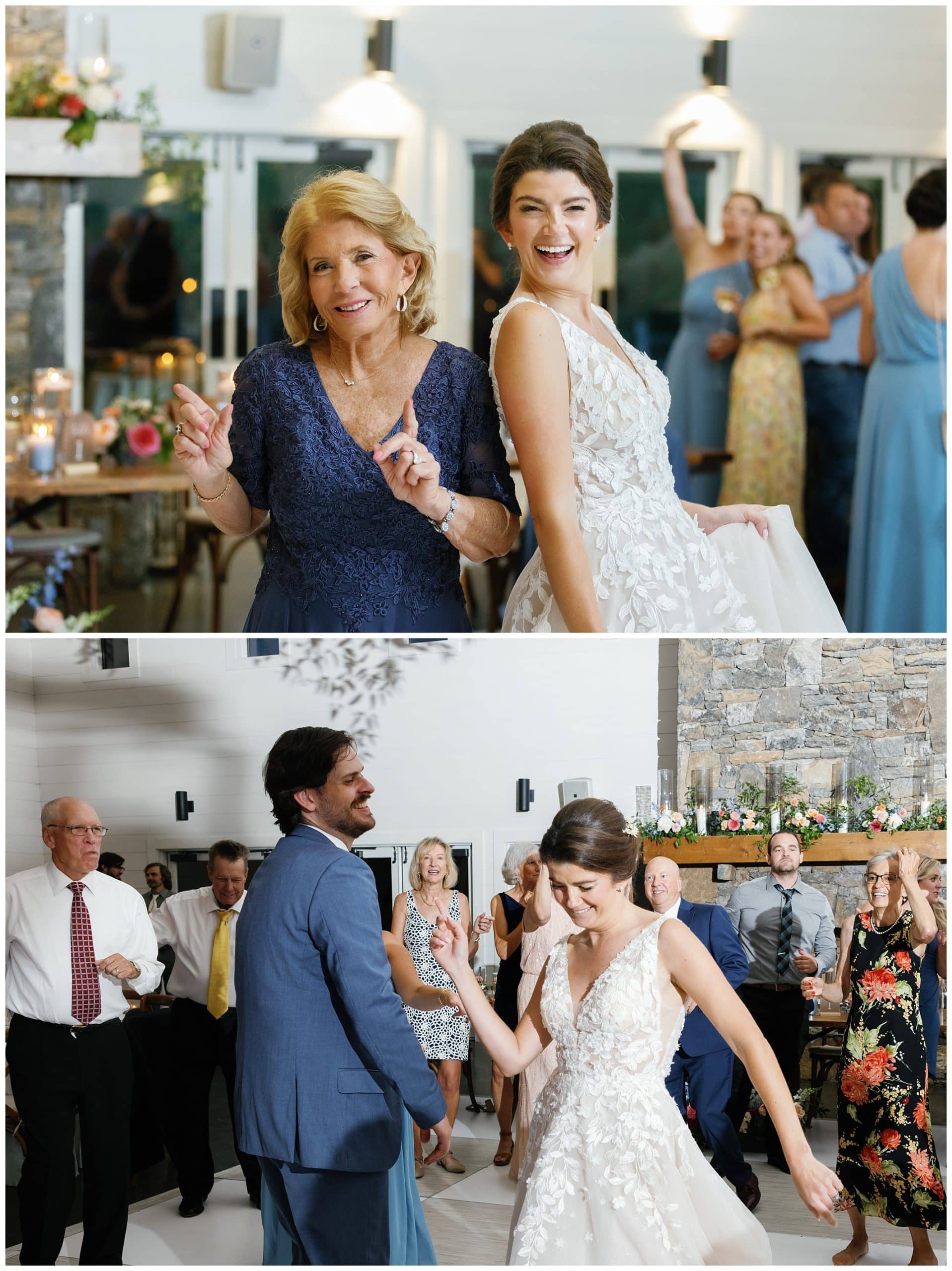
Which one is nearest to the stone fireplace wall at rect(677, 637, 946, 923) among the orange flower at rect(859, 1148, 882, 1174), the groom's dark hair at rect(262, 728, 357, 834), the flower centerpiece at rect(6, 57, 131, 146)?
the orange flower at rect(859, 1148, 882, 1174)

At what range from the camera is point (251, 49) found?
2.71 metres

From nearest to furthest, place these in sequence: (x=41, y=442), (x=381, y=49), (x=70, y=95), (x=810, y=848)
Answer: (x=810, y=848) → (x=381, y=49) → (x=70, y=95) → (x=41, y=442)

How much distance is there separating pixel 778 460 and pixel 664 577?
3.52 ft

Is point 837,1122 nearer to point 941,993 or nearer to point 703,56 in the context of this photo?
point 941,993

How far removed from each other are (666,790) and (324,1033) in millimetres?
789

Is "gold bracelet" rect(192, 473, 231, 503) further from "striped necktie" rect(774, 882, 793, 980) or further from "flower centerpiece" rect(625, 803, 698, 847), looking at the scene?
"striped necktie" rect(774, 882, 793, 980)

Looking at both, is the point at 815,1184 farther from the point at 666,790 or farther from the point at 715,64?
the point at 715,64

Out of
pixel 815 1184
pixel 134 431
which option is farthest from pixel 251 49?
pixel 815 1184

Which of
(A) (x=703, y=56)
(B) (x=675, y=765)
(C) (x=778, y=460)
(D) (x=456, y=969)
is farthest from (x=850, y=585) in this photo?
(D) (x=456, y=969)

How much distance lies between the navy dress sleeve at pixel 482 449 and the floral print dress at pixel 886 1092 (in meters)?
1.12

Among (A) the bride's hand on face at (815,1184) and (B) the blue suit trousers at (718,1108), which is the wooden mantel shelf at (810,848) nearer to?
(B) the blue suit trousers at (718,1108)

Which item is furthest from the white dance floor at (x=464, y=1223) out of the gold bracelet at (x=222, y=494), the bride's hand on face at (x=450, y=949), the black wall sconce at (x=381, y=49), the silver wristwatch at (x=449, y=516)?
the black wall sconce at (x=381, y=49)

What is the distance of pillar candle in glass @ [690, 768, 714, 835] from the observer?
7.41 feet

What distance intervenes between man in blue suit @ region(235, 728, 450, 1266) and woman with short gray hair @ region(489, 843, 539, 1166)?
0.38ft
